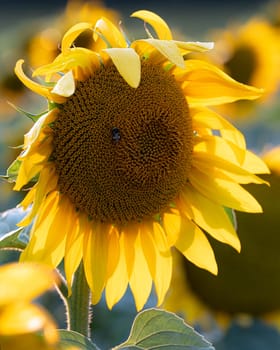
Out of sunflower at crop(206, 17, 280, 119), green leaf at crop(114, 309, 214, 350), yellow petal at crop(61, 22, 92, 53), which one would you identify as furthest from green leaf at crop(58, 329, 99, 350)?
sunflower at crop(206, 17, 280, 119)

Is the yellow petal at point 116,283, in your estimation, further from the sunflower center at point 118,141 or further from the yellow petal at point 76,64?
the yellow petal at point 76,64

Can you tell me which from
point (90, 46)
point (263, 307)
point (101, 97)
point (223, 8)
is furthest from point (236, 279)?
point (223, 8)

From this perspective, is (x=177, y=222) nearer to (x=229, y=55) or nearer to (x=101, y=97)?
(x=101, y=97)

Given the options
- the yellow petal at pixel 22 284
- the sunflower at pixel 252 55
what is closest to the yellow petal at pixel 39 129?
the yellow petal at pixel 22 284

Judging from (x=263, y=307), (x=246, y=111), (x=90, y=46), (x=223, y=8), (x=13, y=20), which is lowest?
(x=223, y=8)

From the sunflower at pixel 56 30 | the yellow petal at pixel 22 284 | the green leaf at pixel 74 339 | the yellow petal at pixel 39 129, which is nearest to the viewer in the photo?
the yellow petal at pixel 22 284

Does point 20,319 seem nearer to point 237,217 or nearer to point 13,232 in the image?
point 13,232
